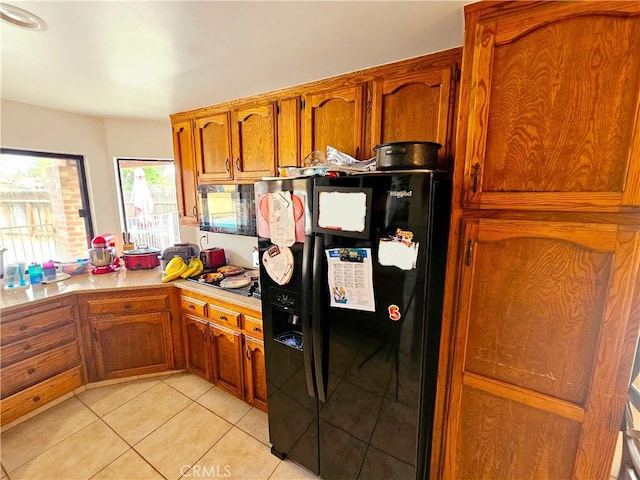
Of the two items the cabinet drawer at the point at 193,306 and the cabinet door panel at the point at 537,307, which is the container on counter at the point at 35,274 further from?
the cabinet door panel at the point at 537,307

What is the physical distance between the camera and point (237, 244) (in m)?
2.74

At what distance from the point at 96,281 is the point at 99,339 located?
48 centimetres

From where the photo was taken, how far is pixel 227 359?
2.17m

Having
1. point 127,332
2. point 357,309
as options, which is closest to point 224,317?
point 127,332

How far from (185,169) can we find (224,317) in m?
1.43

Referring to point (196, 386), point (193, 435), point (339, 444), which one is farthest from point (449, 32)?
point (196, 386)

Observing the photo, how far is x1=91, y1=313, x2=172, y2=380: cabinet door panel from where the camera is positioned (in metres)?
2.31

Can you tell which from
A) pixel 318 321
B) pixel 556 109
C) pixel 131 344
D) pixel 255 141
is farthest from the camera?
pixel 131 344

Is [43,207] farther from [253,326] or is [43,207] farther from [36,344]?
[253,326]

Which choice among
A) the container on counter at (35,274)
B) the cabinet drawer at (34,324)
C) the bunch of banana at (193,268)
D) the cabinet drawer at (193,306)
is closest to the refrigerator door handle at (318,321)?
the cabinet drawer at (193,306)

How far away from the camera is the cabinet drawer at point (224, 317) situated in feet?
6.57

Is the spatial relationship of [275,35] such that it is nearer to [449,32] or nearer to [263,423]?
[449,32]

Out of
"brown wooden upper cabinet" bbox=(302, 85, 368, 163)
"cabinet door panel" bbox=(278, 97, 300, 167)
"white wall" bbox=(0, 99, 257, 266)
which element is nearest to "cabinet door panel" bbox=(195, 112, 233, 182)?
"cabinet door panel" bbox=(278, 97, 300, 167)

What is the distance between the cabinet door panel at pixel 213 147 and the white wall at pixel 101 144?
638 mm
